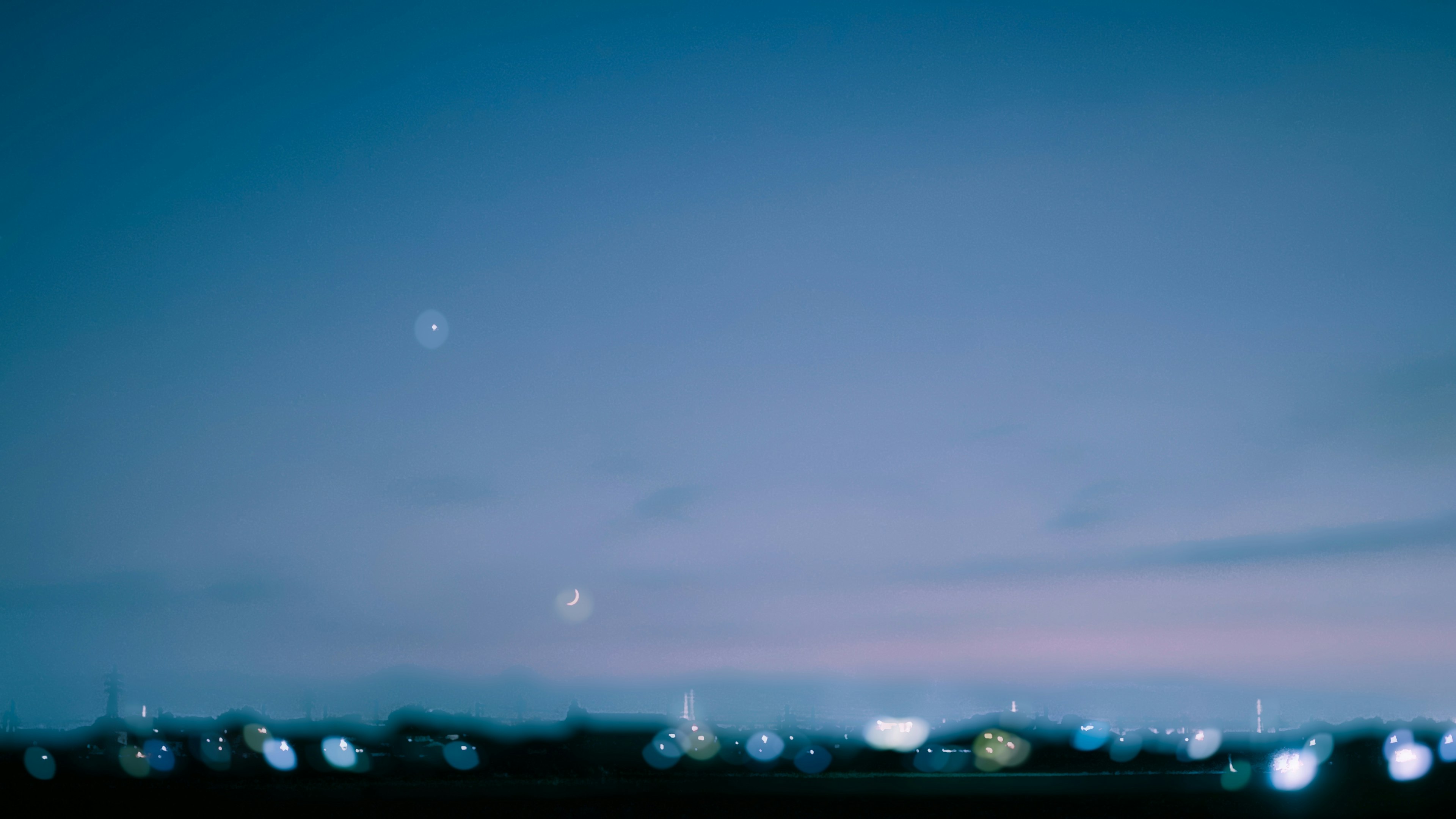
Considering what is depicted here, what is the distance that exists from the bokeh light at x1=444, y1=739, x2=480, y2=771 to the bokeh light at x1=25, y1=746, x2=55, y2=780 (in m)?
24.2

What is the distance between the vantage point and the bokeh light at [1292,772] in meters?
51.1

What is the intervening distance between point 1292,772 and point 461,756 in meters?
63.0

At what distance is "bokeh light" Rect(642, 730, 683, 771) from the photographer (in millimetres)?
83750

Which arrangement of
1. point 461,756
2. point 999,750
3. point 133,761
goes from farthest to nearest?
A: point 999,750 < point 461,756 < point 133,761

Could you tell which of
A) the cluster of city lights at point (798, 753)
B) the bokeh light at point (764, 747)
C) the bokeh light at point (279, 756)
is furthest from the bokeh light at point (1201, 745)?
the bokeh light at point (279, 756)

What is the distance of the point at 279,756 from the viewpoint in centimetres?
8275

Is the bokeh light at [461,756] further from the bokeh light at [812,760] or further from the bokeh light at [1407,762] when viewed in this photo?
the bokeh light at [1407,762]

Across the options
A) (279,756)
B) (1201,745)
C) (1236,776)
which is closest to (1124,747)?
(1201,745)

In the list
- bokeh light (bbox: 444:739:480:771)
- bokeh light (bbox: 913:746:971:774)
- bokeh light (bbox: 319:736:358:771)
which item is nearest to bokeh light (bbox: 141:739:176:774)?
bokeh light (bbox: 319:736:358:771)

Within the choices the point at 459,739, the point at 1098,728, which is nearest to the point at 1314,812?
the point at 459,739

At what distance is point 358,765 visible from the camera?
7156 cm

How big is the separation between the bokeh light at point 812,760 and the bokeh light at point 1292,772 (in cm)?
2490

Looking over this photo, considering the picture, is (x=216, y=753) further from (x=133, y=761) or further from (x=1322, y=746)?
(x=1322, y=746)

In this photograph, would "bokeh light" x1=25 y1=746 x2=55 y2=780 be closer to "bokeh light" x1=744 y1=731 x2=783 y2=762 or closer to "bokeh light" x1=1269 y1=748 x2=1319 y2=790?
"bokeh light" x1=744 y1=731 x2=783 y2=762
